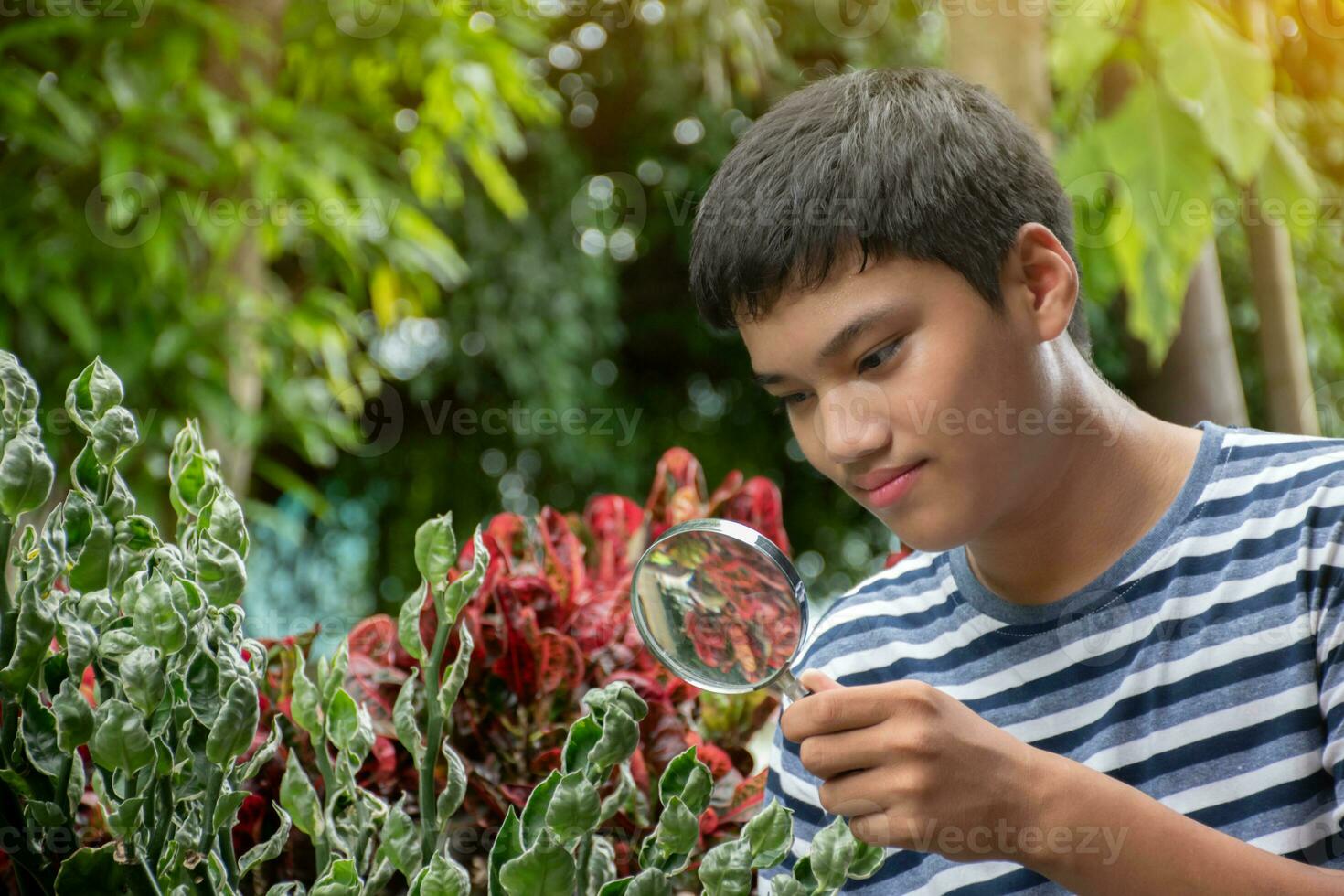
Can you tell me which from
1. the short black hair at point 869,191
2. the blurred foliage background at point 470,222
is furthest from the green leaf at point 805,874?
the blurred foliage background at point 470,222

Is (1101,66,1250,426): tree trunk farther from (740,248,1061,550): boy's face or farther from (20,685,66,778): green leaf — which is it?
(20,685,66,778): green leaf

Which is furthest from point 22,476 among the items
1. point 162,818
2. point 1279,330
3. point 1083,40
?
point 1279,330

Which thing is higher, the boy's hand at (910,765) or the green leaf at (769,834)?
the green leaf at (769,834)

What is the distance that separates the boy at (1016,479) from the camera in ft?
3.01

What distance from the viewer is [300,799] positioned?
0.58 meters

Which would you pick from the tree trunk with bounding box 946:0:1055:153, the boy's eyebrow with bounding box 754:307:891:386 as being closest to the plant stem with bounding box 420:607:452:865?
the boy's eyebrow with bounding box 754:307:891:386

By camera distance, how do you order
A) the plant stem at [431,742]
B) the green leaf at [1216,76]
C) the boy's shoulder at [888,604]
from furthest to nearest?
the green leaf at [1216,76] → the boy's shoulder at [888,604] → the plant stem at [431,742]

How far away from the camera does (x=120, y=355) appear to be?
2.44m

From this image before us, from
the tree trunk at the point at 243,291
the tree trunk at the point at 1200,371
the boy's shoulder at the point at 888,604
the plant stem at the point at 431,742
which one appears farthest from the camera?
the tree trunk at the point at 243,291

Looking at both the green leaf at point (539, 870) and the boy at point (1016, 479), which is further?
the boy at point (1016, 479)

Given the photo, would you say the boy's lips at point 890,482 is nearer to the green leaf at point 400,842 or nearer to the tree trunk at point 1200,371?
the green leaf at point 400,842

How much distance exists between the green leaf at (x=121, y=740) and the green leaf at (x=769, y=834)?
24 cm

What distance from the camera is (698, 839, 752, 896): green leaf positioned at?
0.46 meters

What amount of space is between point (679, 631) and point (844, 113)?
1.77 ft
